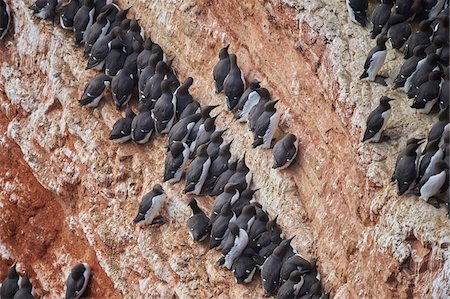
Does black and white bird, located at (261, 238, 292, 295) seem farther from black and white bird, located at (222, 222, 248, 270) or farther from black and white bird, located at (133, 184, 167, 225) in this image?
black and white bird, located at (133, 184, 167, 225)

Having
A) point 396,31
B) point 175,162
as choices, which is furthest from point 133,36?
point 396,31

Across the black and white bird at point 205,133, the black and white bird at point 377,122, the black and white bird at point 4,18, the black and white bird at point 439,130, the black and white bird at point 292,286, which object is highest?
the black and white bird at point 439,130

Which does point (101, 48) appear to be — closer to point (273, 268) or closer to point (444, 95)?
point (273, 268)

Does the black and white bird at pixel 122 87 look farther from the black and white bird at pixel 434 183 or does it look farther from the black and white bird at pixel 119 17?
the black and white bird at pixel 434 183

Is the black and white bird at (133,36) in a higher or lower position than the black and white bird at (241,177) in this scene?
lower

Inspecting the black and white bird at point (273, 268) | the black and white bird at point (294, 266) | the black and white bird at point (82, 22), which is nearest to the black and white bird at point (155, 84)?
the black and white bird at point (82, 22)

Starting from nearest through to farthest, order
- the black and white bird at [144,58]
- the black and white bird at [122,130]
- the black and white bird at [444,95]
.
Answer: the black and white bird at [444,95] < the black and white bird at [122,130] < the black and white bird at [144,58]

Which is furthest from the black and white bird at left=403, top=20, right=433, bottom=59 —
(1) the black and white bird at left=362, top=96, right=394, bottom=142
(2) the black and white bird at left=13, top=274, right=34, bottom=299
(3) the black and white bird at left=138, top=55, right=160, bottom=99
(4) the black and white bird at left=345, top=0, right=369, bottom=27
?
(2) the black and white bird at left=13, top=274, right=34, bottom=299

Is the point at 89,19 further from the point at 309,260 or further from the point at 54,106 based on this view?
the point at 309,260
